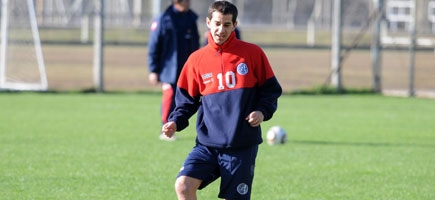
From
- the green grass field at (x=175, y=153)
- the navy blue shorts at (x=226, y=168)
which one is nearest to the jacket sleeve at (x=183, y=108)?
the navy blue shorts at (x=226, y=168)

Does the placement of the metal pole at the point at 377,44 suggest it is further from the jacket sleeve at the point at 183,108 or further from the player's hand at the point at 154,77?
the jacket sleeve at the point at 183,108

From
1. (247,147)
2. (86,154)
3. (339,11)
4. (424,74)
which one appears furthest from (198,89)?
(424,74)

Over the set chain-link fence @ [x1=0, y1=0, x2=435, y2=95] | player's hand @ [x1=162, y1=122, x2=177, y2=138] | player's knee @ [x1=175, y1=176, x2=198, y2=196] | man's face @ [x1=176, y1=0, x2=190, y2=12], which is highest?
man's face @ [x1=176, y1=0, x2=190, y2=12]

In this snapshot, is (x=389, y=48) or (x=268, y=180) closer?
(x=268, y=180)

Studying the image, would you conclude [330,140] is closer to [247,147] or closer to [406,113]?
[406,113]

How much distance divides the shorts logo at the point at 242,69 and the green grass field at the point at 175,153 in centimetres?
198

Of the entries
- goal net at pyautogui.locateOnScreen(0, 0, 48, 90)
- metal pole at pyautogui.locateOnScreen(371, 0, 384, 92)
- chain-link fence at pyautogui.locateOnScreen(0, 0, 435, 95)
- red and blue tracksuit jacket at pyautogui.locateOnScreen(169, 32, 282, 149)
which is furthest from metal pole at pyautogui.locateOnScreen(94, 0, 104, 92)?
red and blue tracksuit jacket at pyautogui.locateOnScreen(169, 32, 282, 149)

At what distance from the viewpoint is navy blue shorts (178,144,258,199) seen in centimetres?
522

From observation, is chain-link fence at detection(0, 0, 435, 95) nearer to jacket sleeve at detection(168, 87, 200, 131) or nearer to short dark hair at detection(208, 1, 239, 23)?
jacket sleeve at detection(168, 87, 200, 131)

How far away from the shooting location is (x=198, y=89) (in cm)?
549

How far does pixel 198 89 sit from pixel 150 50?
535 cm

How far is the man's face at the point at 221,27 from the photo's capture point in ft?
17.3

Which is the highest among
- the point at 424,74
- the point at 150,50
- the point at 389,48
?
the point at 150,50

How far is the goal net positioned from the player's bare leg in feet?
45.9
